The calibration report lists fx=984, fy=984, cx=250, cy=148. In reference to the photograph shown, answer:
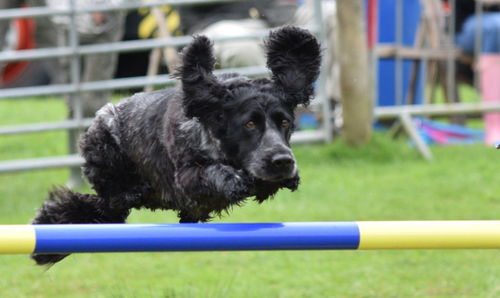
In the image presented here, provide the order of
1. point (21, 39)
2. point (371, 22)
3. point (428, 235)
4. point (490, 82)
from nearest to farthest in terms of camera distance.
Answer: point (428, 235), point (371, 22), point (490, 82), point (21, 39)

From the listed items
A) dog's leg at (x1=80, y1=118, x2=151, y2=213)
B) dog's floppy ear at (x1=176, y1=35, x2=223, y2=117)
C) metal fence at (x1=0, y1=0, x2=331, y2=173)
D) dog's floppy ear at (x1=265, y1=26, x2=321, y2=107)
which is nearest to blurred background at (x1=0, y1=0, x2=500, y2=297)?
metal fence at (x1=0, y1=0, x2=331, y2=173)

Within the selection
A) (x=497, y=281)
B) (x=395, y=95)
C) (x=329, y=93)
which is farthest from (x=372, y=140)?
(x=497, y=281)

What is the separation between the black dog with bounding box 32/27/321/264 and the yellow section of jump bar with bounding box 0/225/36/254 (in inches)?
23.4

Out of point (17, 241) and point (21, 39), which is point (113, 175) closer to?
point (17, 241)

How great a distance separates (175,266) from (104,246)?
2885mm

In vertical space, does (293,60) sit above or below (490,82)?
above

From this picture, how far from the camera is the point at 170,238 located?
9.28ft

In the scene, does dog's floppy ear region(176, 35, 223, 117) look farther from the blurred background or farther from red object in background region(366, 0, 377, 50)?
red object in background region(366, 0, 377, 50)

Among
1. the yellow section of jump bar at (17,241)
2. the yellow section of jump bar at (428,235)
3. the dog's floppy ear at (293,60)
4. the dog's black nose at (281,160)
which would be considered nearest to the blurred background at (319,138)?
the dog's floppy ear at (293,60)

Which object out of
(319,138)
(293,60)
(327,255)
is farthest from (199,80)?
(319,138)

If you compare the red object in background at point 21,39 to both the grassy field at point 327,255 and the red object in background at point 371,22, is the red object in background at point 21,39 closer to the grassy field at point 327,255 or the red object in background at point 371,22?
the grassy field at point 327,255

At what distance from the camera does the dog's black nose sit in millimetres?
3096

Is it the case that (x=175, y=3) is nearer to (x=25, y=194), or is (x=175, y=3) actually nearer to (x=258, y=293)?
(x=25, y=194)

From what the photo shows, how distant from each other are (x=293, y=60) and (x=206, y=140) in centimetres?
41
